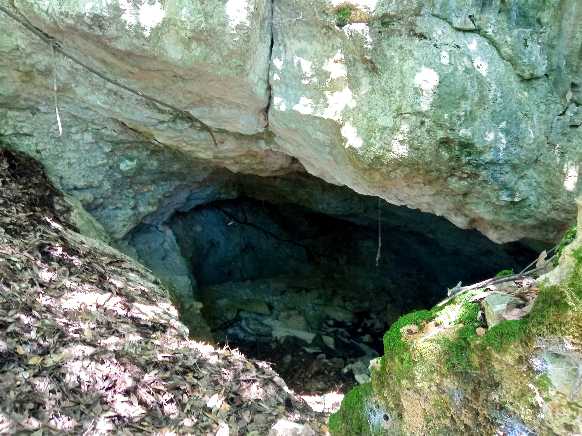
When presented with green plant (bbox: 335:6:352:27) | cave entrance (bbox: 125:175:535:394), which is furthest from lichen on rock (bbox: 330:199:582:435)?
cave entrance (bbox: 125:175:535:394)

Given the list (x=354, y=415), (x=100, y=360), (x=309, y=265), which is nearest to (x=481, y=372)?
(x=354, y=415)

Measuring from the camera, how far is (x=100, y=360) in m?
3.22

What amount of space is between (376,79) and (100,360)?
2.74 meters

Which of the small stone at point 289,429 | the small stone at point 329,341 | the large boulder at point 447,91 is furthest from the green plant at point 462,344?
the small stone at point 329,341

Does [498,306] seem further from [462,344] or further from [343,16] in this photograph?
[343,16]

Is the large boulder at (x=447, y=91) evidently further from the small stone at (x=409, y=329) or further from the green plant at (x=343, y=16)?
the small stone at (x=409, y=329)

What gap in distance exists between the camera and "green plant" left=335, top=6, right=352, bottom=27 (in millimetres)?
3842

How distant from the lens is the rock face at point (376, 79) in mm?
3828

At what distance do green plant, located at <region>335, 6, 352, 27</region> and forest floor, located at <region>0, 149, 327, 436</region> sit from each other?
2.59 m

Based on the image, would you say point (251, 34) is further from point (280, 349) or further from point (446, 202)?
point (280, 349)

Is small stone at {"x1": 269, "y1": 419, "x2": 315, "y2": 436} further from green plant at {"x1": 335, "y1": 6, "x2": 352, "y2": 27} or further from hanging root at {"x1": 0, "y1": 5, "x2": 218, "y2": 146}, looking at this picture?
hanging root at {"x1": 0, "y1": 5, "x2": 218, "y2": 146}

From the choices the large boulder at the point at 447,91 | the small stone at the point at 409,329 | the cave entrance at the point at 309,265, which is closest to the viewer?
the small stone at the point at 409,329

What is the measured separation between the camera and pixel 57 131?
518cm

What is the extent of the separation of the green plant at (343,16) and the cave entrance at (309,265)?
3.09 m
